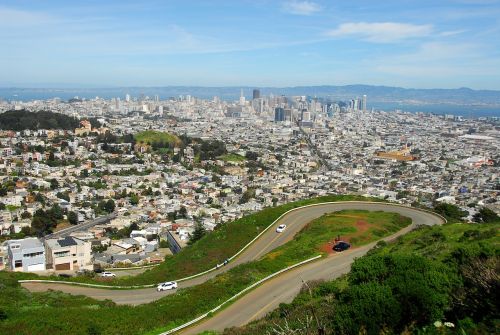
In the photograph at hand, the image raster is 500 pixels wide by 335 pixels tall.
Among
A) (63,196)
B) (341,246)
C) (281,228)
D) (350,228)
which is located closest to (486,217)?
(350,228)

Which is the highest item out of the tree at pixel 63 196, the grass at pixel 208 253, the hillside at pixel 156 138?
the grass at pixel 208 253

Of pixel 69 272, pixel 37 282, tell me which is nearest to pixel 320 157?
pixel 69 272

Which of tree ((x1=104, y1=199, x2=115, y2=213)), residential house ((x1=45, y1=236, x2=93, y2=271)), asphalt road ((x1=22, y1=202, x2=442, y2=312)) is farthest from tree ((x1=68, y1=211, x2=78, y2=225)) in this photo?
asphalt road ((x1=22, y1=202, x2=442, y2=312))

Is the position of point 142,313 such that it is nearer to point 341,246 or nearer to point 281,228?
point 341,246

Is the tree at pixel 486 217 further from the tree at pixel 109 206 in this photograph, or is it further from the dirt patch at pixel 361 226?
the tree at pixel 109 206

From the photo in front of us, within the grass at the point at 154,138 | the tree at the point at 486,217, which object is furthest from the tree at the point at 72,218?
the grass at the point at 154,138

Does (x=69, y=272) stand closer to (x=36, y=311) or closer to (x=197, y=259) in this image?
(x=197, y=259)
